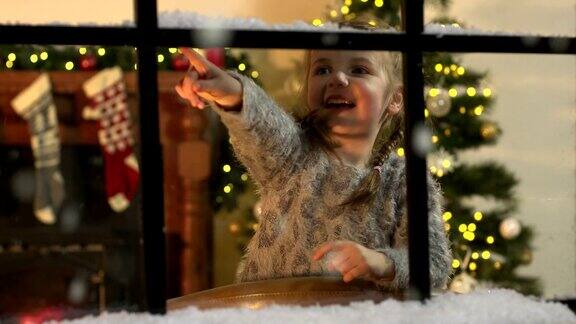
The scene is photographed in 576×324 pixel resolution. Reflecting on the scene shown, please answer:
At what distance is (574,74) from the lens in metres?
4.00

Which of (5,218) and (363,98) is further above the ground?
(363,98)

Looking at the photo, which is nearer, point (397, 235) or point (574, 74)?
point (397, 235)

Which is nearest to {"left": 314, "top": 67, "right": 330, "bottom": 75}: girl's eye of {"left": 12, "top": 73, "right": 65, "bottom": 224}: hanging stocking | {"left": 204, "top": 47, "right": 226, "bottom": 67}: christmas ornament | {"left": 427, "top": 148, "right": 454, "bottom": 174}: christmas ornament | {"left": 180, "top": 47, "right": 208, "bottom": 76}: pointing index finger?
{"left": 180, "top": 47, "right": 208, "bottom": 76}: pointing index finger

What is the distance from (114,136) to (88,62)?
0.39m

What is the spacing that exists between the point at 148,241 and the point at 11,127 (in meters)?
3.72

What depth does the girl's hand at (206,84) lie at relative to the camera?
0.72 metres

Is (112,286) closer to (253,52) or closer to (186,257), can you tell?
(186,257)

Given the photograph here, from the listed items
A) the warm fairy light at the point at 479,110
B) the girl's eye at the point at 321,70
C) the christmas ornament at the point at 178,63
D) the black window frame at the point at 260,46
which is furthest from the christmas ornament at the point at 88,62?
the black window frame at the point at 260,46

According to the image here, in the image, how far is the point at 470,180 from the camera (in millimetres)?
3465

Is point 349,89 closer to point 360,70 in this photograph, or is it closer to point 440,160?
point 360,70

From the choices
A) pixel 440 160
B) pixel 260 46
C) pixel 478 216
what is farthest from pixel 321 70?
pixel 478 216

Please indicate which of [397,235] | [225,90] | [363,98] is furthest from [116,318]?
[363,98]

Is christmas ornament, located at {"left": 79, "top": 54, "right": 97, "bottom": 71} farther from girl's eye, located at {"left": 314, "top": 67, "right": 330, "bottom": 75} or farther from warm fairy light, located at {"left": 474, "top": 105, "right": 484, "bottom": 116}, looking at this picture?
girl's eye, located at {"left": 314, "top": 67, "right": 330, "bottom": 75}

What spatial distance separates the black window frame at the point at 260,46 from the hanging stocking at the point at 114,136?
3.36m
